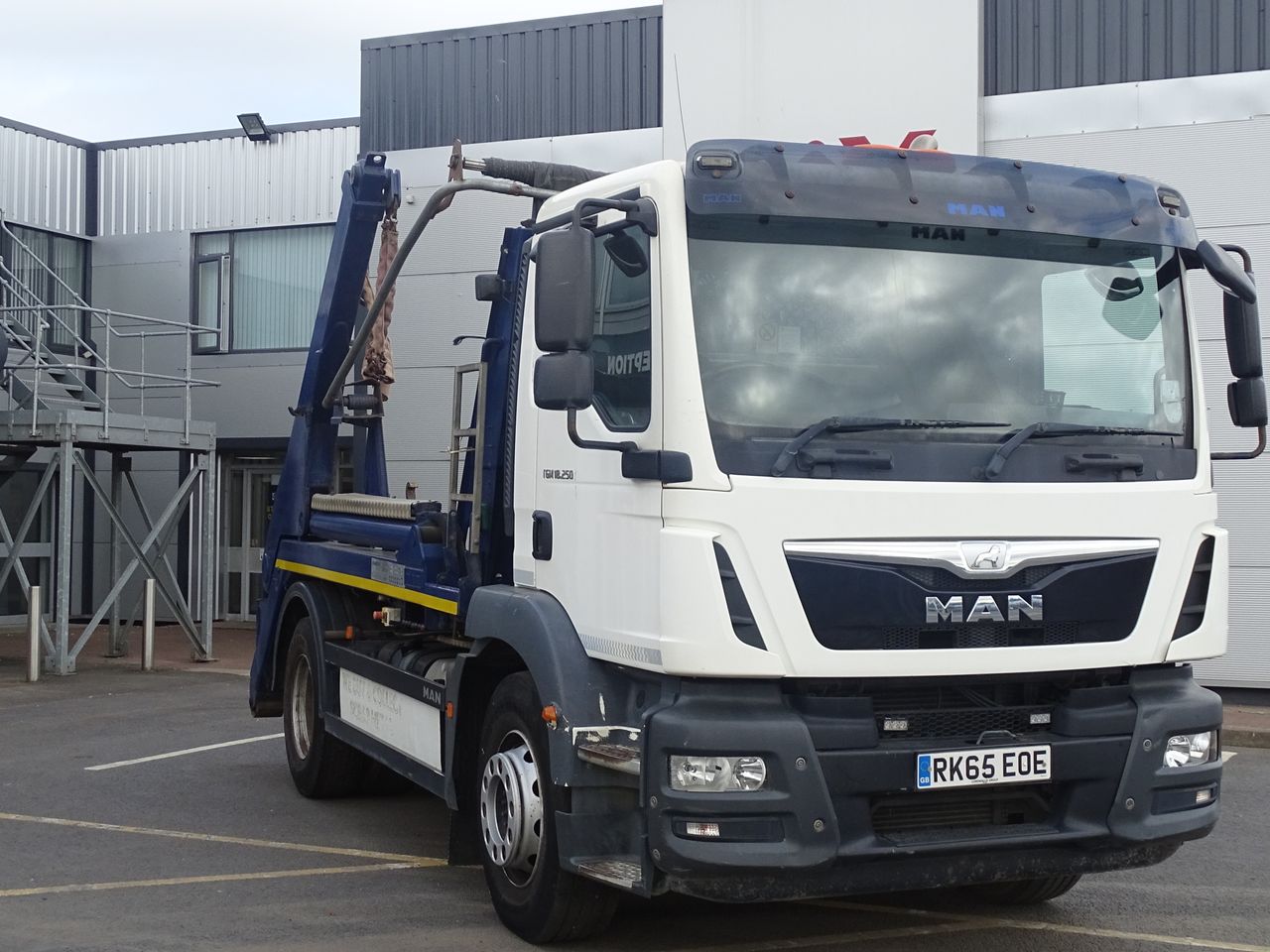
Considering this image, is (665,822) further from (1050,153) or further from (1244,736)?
(1050,153)

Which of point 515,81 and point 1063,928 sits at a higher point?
point 515,81

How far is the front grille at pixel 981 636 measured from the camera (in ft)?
16.5

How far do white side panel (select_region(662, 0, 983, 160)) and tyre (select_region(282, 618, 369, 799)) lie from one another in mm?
6689

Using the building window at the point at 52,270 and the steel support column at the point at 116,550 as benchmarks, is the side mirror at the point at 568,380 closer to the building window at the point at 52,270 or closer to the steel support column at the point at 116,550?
the steel support column at the point at 116,550

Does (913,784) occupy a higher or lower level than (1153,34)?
lower

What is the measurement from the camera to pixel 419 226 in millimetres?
7254

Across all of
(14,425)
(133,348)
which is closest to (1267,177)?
(14,425)

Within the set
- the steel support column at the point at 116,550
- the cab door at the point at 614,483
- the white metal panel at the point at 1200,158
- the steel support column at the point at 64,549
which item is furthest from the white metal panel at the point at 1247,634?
the steel support column at the point at 116,550

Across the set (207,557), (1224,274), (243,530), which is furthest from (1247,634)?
(243,530)

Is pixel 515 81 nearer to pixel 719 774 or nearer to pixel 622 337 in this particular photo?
pixel 622 337

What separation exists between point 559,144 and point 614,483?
36.2 feet

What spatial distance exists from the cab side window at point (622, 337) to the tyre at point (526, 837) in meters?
1.15

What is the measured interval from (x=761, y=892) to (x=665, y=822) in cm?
40

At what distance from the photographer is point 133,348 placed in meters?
22.1
